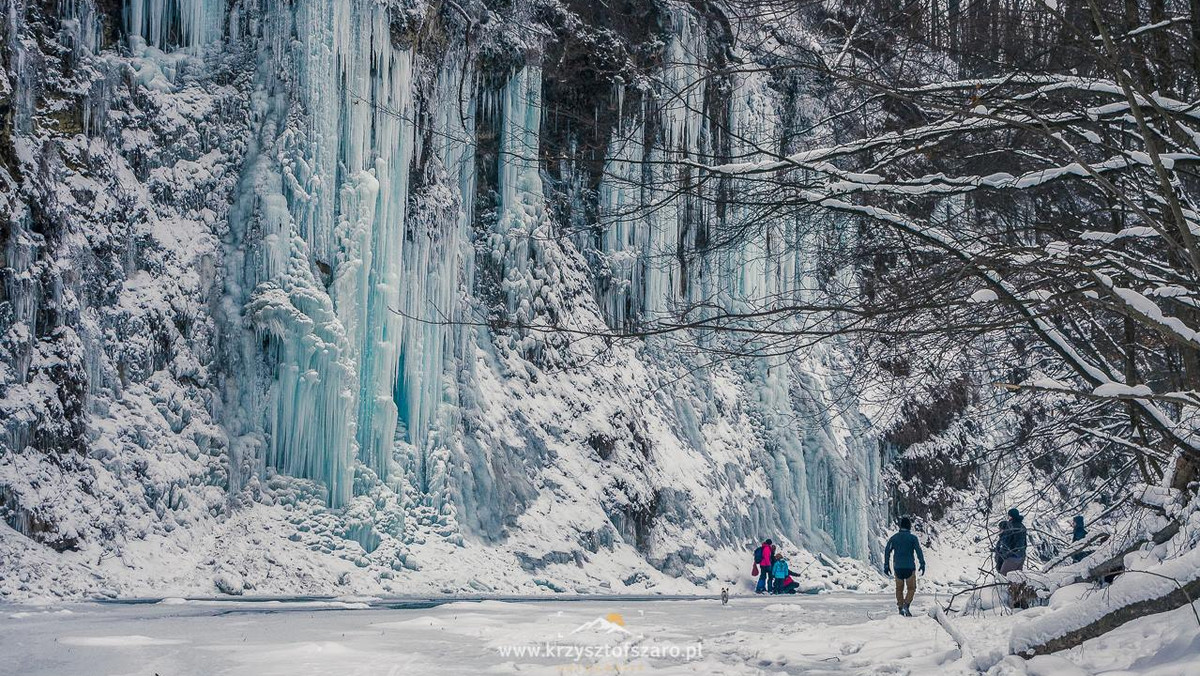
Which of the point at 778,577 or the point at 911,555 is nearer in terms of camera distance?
the point at 911,555

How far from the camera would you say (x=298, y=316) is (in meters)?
19.0

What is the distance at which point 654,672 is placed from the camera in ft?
22.9

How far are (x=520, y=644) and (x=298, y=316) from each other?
11708 millimetres

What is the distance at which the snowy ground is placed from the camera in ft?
17.8

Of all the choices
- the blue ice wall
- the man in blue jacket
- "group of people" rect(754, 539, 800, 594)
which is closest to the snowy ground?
the man in blue jacket

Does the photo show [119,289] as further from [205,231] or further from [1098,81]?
[1098,81]

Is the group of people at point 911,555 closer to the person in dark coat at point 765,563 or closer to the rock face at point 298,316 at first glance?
the rock face at point 298,316

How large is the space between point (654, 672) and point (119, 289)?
15.0 m

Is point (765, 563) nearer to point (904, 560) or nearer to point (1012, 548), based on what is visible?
point (904, 560)

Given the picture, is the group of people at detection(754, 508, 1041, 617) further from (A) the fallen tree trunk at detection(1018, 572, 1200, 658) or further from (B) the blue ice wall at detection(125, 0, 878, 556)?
(B) the blue ice wall at detection(125, 0, 878, 556)

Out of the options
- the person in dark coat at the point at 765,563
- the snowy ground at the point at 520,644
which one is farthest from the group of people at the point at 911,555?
the person in dark coat at the point at 765,563

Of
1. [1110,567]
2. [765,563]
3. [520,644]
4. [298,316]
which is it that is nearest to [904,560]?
[520,644]

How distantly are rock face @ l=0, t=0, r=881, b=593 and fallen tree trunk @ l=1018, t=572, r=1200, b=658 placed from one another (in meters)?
8.91

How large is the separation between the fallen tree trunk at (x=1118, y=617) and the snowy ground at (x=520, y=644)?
0.15 feet
